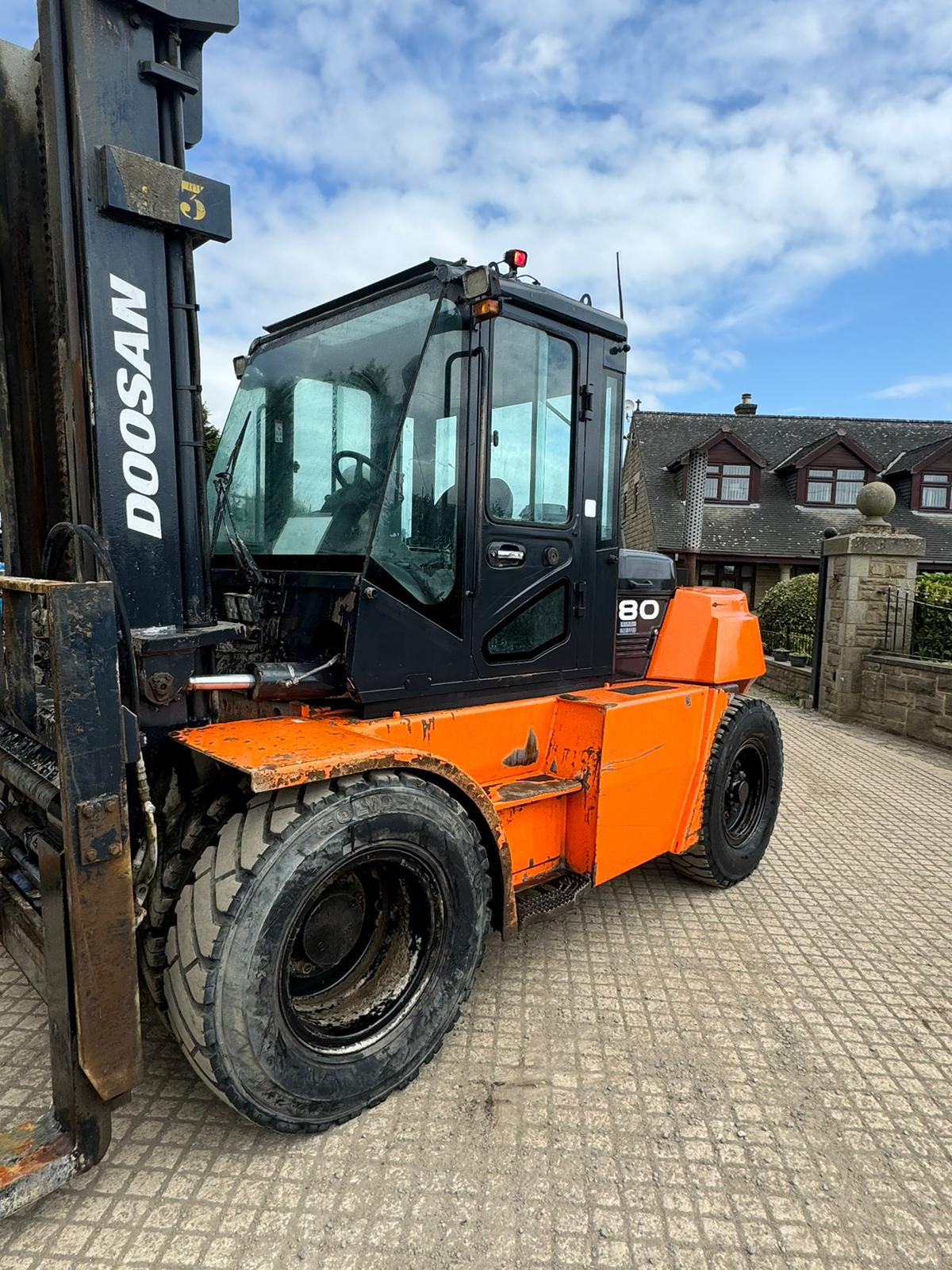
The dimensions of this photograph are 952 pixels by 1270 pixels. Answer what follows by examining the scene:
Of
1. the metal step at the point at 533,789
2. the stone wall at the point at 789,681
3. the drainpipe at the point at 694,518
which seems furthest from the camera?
the stone wall at the point at 789,681

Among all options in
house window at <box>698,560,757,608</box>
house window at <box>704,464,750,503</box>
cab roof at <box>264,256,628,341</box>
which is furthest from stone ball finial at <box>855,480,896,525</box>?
house window at <box>704,464,750,503</box>

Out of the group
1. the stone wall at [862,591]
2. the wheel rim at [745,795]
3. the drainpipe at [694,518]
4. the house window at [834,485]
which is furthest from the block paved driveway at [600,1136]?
the house window at [834,485]

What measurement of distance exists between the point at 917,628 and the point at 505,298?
8429 millimetres

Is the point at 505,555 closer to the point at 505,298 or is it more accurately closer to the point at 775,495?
the point at 505,298

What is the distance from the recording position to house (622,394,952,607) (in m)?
22.8

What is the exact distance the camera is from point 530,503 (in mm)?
3225

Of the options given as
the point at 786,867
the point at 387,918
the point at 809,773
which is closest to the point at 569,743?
the point at 387,918

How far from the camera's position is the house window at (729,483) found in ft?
79.8

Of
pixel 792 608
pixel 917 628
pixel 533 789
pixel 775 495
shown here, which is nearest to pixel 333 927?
pixel 533 789

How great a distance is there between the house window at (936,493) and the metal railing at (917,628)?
17.0 m

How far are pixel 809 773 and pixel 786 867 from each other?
2675 millimetres

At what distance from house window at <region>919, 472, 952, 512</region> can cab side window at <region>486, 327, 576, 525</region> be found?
2473 cm

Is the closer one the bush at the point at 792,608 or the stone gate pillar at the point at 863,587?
the stone gate pillar at the point at 863,587

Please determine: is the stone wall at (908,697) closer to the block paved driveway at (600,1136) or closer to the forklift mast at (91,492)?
the block paved driveway at (600,1136)
